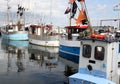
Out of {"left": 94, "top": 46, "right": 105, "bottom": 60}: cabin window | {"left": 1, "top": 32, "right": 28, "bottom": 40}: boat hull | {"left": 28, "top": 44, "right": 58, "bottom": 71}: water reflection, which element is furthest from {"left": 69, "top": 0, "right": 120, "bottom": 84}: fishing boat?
{"left": 1, "top": 32, "right": 28, "bottom": 40}: boat hull

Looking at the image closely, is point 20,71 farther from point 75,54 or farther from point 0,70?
point 75,54

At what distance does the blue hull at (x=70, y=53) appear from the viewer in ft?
117

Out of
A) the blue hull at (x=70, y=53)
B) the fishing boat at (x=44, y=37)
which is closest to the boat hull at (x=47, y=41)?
the fishing boat at (x=44, y=37)

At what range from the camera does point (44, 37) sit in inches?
2231

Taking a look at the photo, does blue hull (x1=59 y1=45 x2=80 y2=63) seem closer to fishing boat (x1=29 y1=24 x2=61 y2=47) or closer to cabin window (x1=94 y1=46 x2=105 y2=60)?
fishing boat (x1=29 y1=24 x2=61 y2=47)

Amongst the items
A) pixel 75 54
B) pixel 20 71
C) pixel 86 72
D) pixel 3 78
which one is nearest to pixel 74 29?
pixel 75 54

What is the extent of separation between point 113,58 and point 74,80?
3.19 m

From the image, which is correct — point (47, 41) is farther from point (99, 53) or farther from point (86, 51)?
point (99, 53)

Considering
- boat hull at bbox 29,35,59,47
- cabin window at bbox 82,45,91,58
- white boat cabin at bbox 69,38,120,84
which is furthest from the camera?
boat hull at bbox 29,35,59,47

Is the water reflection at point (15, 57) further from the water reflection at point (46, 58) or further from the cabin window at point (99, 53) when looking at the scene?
the cabin window at point (99, 53)

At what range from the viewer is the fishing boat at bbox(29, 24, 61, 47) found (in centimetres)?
5534

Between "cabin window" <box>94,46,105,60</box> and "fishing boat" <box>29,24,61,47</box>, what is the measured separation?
38.3 m

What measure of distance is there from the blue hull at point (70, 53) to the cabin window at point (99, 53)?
719 inches

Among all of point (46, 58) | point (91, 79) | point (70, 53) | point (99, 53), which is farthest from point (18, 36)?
point (91, 79)
